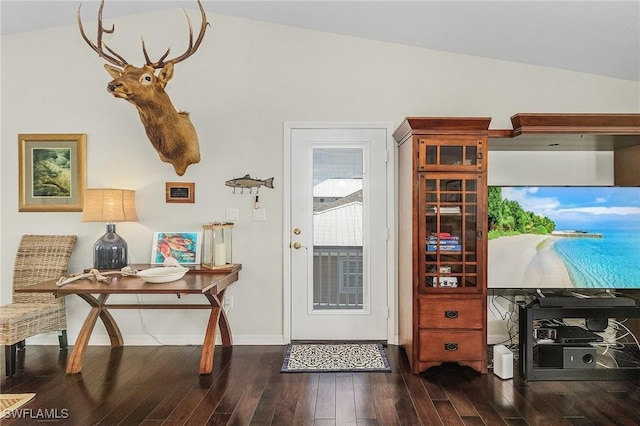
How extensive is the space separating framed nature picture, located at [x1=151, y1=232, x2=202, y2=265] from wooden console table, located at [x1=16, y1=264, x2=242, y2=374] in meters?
0.18

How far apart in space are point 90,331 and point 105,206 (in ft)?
3.29

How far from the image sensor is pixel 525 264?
10.6ft

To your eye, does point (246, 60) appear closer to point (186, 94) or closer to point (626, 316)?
point (186, 94)

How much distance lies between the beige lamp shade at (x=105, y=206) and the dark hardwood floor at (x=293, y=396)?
1.16 metres

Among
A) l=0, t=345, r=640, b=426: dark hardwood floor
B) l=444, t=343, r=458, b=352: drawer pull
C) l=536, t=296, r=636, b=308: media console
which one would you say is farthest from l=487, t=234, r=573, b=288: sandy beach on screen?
l=0, t=345, r=640, b=426: dark hardwood floor

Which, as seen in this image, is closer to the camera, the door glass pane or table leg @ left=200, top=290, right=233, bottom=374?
table leg @ left=200, top=290, right=233, bottom=374

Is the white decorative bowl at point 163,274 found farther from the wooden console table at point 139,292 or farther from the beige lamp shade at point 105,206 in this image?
the beige lamp shade at point 105,206

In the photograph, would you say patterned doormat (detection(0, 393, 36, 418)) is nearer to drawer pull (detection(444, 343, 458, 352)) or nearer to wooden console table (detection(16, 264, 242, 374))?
wooden console table (detection(16, 264, 242, 374))

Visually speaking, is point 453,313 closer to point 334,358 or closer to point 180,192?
point 334,358

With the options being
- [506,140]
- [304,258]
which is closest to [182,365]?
[304,258]

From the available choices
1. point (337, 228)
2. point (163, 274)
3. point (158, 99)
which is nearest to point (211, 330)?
point (163, 274)

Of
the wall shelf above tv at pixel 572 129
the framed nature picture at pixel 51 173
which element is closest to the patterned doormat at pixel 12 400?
the framed nature picture at pixel 51 173

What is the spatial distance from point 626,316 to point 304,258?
2.52 metres

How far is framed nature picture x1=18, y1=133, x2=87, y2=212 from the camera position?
366 cm
